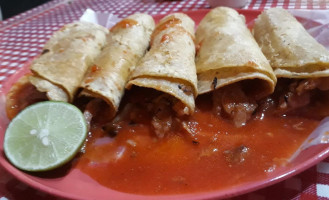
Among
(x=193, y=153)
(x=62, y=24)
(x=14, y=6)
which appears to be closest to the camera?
(x=193, y=153)

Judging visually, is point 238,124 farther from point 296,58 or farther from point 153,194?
point 153,194

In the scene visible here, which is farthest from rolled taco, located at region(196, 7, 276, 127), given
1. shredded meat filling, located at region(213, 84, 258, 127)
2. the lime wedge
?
the lime wedge

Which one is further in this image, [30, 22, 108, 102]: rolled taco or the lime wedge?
[30, 22, 108, 102]: rolled taco

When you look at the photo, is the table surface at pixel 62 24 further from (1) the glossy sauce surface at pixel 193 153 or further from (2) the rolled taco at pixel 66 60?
(2) the rolled taco at pixel 66 60

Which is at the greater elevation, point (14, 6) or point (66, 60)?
point (66, 60)

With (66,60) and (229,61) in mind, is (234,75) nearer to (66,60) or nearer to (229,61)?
(229,61)

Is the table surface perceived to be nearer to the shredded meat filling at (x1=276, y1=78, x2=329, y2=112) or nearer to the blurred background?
the shredded meat filling at (x1=276, y1=78, x2=329, y2=112)

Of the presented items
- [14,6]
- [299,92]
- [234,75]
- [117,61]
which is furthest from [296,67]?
[14,6]
